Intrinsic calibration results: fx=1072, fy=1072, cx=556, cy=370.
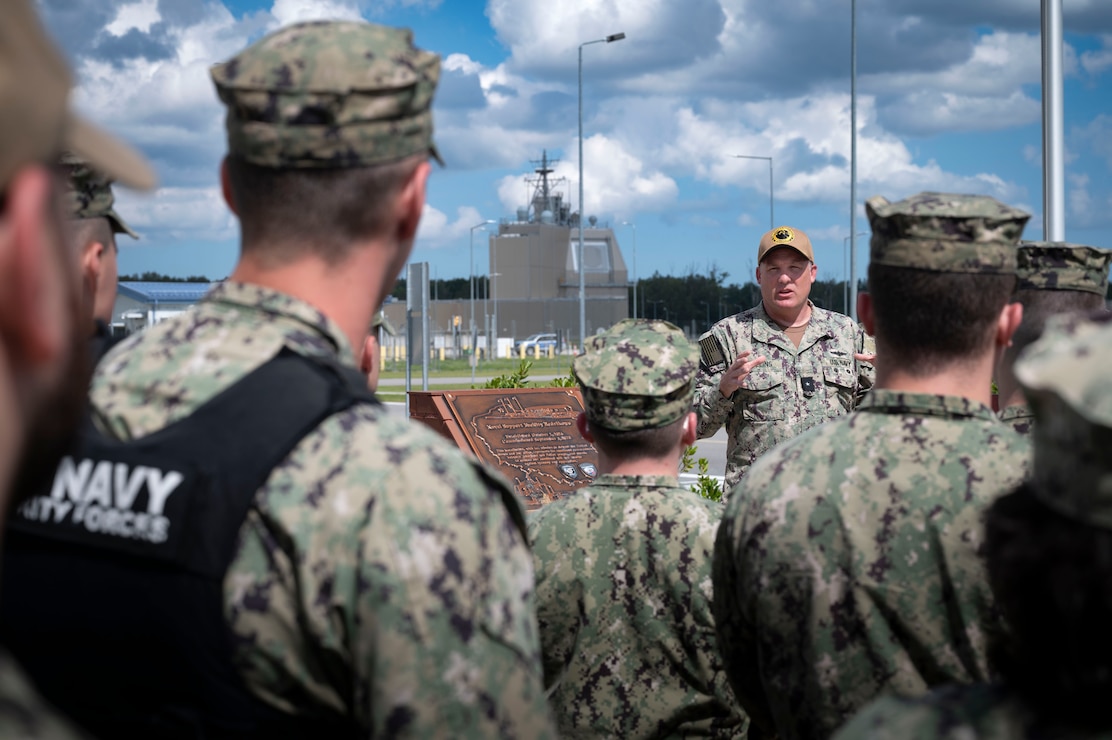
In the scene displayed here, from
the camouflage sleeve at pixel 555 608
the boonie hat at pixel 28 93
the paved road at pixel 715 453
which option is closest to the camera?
the boonie hat at pixel 28 93

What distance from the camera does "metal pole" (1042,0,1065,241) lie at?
23.1ft

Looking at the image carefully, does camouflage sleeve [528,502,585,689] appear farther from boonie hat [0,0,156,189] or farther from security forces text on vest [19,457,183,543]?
boonie hat [0,0,156,189]

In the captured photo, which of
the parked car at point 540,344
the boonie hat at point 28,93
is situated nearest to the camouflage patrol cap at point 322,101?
the boonie hat at point 28,93

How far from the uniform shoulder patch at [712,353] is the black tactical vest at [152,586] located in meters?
4.83

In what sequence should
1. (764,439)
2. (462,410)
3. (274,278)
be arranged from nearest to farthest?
(274,278) → (764,439) → (462,410)

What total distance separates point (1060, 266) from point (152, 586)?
11.3 feet

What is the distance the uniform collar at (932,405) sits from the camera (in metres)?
2.41

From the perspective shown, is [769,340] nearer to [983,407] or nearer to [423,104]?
[983,407]

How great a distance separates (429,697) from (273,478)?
40 centimetres

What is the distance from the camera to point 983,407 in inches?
96.0

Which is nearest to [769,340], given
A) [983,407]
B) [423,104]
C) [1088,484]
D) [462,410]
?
[462,410]

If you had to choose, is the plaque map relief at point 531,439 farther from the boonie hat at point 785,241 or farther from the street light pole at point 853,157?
the street light pole at point 853,157

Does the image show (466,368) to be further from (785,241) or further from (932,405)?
(932,405)

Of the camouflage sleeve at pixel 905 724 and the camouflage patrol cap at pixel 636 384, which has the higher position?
the camouflage patrol cap at pixel 636 384
